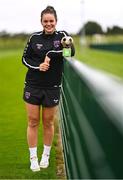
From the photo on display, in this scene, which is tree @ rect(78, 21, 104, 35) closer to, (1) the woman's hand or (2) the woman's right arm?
(2) the woman's right arm

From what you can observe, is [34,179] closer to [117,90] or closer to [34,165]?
[34,165]

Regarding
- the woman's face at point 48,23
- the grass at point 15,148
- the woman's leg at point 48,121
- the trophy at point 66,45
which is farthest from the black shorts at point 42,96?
the grass at point 15,148

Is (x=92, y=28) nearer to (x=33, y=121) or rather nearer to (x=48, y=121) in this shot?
(x=48, y=121)

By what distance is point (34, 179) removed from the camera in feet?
22.0

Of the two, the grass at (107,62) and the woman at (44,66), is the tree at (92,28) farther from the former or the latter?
the woman at (44,66)

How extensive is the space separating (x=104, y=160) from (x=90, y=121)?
536 mm

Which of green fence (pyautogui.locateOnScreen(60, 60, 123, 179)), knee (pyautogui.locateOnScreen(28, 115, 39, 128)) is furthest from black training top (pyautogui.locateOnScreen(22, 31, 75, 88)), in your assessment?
green fence (pyautogui.locateOnScreen(60, 60, 123, 179))

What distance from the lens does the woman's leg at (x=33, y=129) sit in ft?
22.2

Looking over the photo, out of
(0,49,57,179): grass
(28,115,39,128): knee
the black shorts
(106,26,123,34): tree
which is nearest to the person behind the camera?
the black shorts

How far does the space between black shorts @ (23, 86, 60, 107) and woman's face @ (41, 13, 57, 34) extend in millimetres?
664

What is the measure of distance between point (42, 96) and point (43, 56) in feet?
1.52

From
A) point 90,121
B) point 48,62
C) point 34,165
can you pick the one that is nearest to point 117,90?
point 90,121

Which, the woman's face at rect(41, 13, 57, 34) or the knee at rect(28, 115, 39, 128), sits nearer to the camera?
the woman's face at rect(41, 13, 57, 34)

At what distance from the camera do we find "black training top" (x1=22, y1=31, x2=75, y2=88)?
6.58 meters
